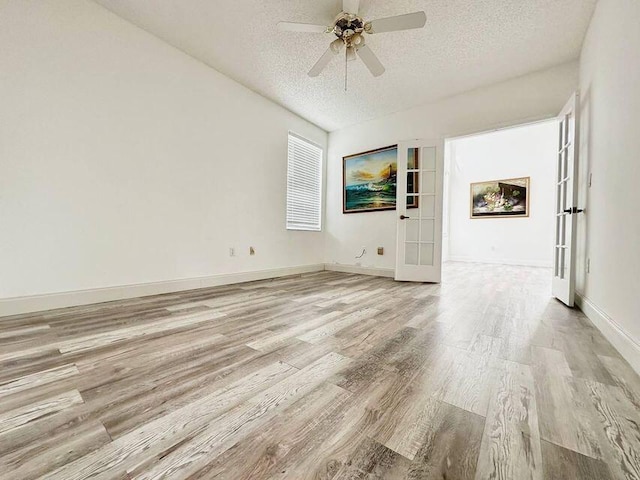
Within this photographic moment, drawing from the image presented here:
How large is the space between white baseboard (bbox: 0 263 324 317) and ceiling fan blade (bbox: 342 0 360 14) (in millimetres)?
2910

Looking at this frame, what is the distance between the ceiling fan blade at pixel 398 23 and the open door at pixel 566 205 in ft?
5.45

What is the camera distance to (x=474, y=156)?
285 inches

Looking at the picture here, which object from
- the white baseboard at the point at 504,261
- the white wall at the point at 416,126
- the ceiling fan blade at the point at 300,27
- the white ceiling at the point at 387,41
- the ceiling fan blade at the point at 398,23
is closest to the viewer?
the ceiling fan blade at the point at 398,23

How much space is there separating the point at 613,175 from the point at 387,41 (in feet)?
7.11

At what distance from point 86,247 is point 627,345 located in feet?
12.2

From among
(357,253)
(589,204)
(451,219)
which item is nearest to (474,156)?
(451,219)

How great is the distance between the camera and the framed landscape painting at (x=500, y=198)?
648cm

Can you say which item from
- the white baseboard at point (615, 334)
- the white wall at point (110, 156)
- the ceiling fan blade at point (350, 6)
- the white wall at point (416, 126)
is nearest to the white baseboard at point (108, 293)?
the white wall at point (110, 156)

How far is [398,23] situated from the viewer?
1.98 meters

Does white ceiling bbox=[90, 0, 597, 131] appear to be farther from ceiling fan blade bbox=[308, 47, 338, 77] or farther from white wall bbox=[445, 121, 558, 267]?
white wall bbox=[445, 121, 558, 267]

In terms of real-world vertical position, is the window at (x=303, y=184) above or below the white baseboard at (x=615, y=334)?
above

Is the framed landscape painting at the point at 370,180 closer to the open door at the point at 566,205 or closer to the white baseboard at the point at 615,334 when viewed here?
the open door at the point at 566,205

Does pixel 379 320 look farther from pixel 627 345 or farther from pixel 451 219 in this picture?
pixel 451 219

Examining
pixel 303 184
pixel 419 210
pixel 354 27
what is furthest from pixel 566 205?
pixel 303 184
